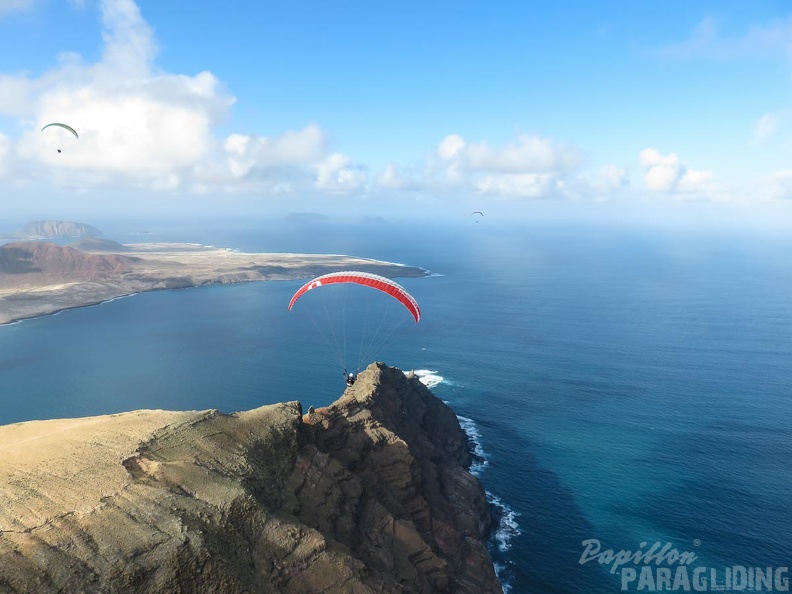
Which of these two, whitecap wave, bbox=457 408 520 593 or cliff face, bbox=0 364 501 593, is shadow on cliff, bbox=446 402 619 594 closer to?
whitecap wave, bbox=457 408 520 593

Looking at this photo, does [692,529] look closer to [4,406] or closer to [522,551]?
[522,551]

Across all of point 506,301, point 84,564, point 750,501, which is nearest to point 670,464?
point 750,501

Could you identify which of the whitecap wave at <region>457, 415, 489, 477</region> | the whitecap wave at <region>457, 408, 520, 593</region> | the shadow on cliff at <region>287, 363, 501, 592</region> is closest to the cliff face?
the shadow on cliff at <region>287, 363, 501, 592</region>

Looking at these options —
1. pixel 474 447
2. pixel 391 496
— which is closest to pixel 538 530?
pixel 474 447

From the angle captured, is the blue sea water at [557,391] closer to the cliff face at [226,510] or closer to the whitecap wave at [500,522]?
the whitecap wave at [500,522]

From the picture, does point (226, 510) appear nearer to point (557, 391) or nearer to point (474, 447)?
point (474, 447)

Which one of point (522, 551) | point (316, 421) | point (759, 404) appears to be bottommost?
point (522, 551)
